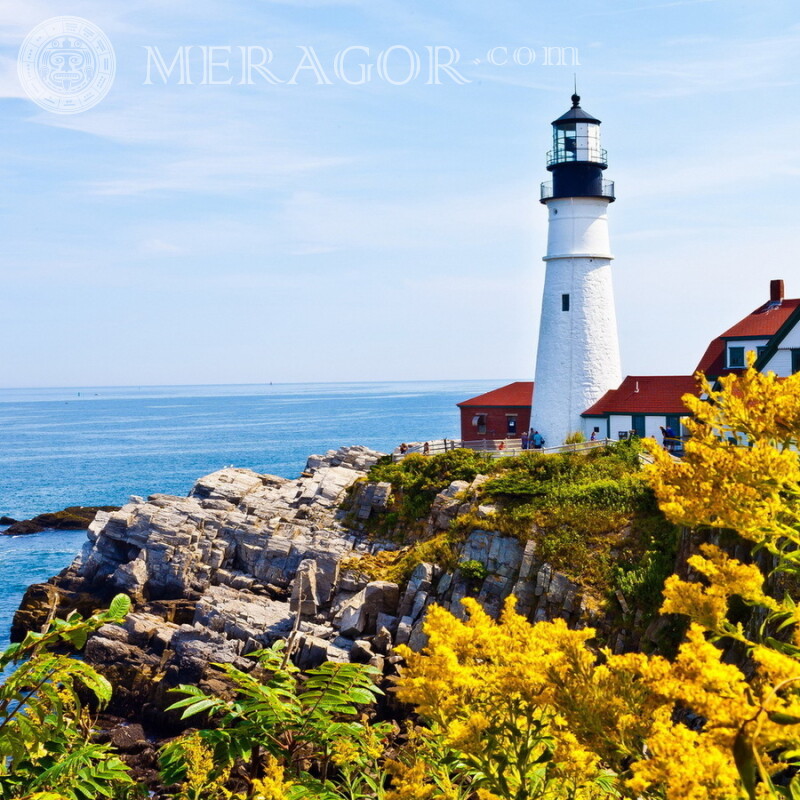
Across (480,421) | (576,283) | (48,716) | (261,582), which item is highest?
(576,283)

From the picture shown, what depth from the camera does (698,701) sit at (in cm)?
500

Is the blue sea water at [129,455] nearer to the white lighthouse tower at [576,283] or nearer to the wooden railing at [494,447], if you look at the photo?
the wooden railing at [494,447]

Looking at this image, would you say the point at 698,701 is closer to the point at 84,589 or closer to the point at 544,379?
the point at 84,589

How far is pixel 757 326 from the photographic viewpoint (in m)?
36.5

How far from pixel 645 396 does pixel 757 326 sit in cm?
536

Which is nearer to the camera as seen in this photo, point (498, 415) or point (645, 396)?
point (645, 396)

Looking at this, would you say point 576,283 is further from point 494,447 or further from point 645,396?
point 494,447

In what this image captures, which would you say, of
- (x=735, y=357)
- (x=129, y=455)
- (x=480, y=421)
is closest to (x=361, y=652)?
(x=735, y=357)

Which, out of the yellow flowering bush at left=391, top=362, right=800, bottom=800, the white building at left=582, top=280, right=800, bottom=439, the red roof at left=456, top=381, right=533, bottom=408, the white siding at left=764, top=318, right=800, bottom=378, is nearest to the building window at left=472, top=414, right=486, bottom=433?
the red roof at left=456, top=381, right=533, bottom=408

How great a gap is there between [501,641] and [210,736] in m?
2.46

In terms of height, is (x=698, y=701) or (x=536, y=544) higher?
(x=698, y=701)

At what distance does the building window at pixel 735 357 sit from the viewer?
120 feet

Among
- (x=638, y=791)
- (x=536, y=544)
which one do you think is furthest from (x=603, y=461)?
(x=638, y=791)

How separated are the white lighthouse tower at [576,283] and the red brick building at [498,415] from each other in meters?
3.61
